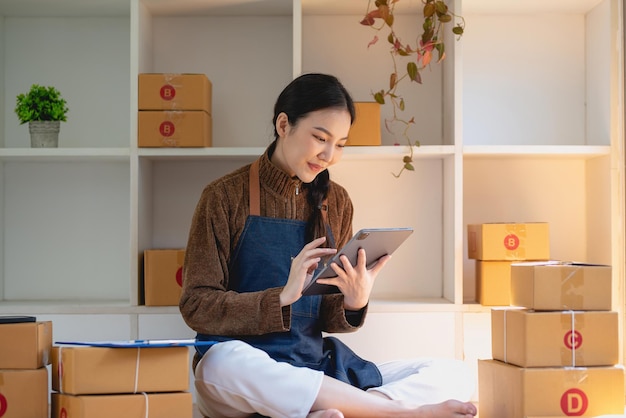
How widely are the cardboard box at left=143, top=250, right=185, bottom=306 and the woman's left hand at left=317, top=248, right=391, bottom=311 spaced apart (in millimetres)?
734

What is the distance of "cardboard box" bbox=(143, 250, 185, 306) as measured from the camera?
2852 millimetres

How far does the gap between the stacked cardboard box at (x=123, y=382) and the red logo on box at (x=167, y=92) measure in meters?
1.08

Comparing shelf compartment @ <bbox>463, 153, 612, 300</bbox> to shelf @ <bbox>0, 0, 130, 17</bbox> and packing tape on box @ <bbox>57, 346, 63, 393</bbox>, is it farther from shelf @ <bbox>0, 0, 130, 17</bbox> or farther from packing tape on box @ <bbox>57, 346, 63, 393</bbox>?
packing tape on box @ <bbox>57, 346, 63, 393</bbox>

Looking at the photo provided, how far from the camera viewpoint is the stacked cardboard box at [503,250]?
282 centimetres

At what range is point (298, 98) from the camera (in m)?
2.34

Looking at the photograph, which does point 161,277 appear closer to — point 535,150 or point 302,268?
point 302,268

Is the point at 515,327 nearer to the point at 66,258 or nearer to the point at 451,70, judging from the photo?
the point at 451,70

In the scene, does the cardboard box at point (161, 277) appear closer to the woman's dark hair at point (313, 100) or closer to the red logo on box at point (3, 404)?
the woman's dark hair at point (313, 100)

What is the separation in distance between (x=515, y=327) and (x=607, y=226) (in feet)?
2.58

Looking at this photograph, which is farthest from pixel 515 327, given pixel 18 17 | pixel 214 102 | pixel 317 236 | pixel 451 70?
pixel 18 17

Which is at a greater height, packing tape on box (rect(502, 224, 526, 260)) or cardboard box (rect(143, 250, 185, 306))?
packing tape on box (rect(502, 224, 526, 260))

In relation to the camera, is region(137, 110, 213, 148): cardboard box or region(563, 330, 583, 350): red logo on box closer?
region(563, 330, 583, 350): red logo on box

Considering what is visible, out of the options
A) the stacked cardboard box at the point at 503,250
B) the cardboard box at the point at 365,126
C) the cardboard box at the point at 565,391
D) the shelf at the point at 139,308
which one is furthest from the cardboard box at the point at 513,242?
the cardboard box at the point at 565,391

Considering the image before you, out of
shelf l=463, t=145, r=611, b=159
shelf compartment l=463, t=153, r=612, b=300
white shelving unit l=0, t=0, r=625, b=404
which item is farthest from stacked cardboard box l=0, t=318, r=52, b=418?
shelf compartment l=463, t=153, r=612, b=300
